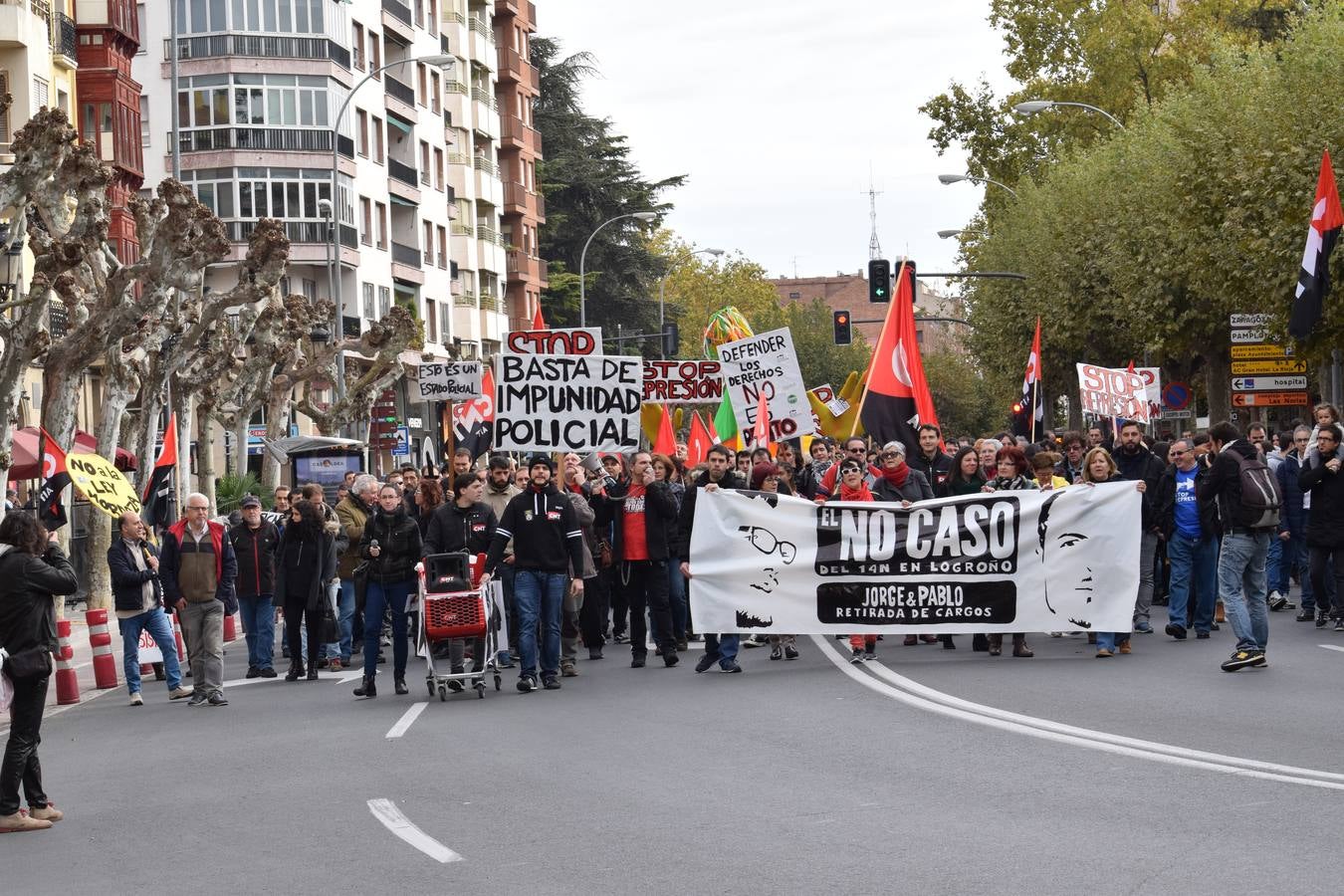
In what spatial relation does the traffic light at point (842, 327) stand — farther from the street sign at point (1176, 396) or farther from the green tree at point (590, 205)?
the green tree at point (590, 205)

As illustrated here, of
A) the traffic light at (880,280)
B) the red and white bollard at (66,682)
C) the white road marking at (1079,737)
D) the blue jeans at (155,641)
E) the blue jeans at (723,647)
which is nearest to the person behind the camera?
the white road marking at (1079,737)

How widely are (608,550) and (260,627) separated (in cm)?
376

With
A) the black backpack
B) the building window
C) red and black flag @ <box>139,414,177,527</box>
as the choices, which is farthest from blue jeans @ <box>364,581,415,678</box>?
the building window

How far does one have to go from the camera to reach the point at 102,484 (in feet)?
65.9

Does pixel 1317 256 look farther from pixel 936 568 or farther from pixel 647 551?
pixel 647 551

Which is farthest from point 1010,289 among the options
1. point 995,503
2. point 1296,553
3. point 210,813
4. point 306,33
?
point 210,813

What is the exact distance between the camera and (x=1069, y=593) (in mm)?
16984

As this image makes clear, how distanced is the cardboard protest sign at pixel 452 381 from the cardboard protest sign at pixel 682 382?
279cm

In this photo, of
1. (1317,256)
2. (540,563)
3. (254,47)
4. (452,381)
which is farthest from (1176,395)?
(254,47)

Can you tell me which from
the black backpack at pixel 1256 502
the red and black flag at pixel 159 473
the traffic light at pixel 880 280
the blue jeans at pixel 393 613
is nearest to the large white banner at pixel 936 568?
the black backpack at pixel 1256 502

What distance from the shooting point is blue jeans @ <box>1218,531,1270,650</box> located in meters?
14.8

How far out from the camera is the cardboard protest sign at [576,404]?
857 inches

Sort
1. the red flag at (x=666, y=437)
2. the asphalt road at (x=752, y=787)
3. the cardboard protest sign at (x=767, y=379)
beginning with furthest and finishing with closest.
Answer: the red flag at (x=666, y=437), the cardboard protest sign at (x=767, y=379), the asphalt road at (x=752, y=787)

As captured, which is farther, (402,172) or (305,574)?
(402,172)
